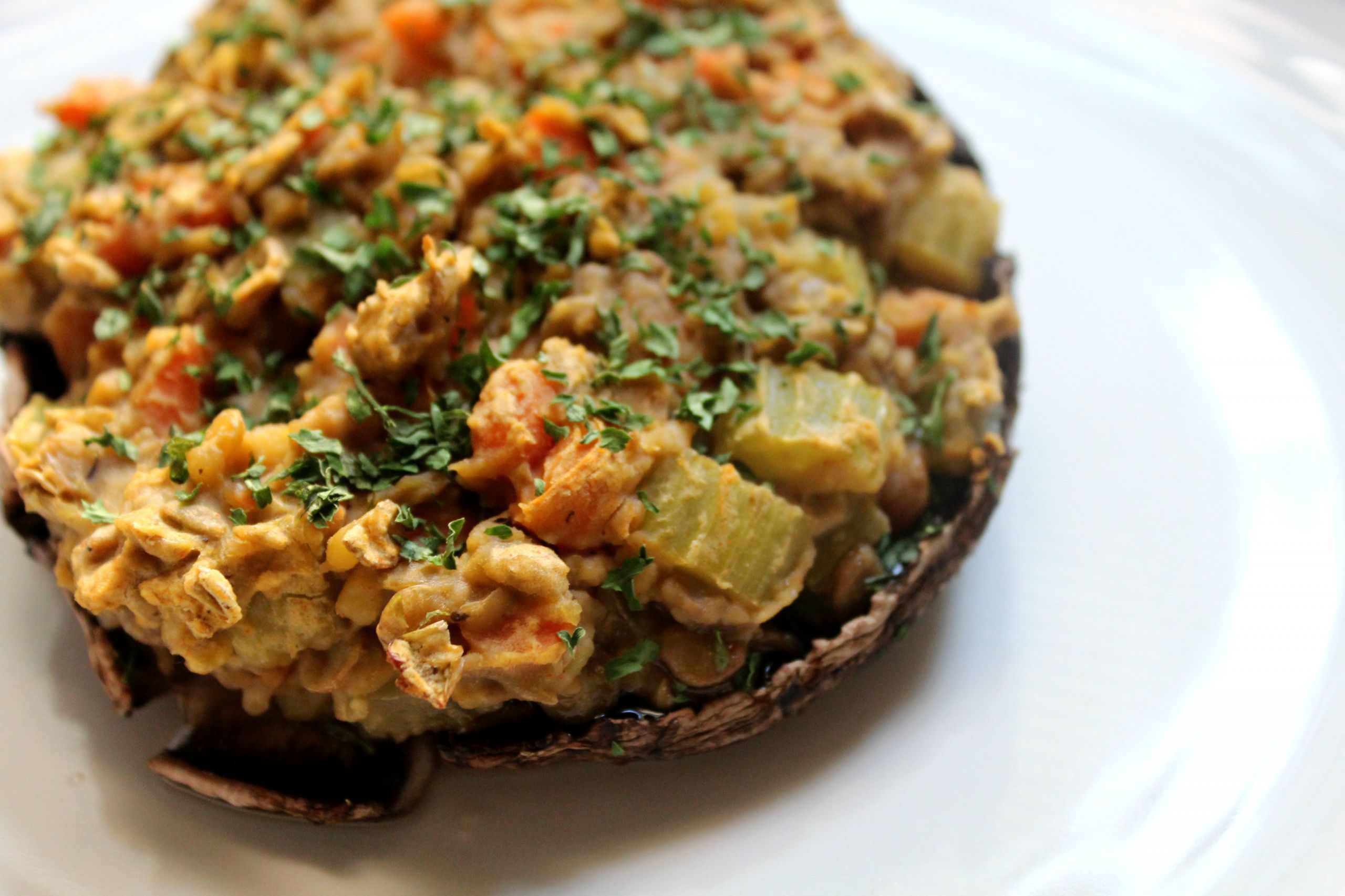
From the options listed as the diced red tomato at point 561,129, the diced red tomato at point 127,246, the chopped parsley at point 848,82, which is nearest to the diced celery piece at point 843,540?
the diced red tomato at point 561,129

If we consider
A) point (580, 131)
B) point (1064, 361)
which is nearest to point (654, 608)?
point (580, 131)

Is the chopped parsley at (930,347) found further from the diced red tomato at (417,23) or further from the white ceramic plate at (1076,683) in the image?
the diced red tomato at (417,23)

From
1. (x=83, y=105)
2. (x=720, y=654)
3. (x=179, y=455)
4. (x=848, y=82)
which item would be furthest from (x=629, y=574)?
(x=83, y=105)

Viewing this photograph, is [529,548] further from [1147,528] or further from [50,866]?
[1147,528]

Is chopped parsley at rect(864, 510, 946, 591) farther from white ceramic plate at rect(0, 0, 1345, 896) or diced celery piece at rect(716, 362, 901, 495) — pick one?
white ceramic plate at rect(0, 0, 1345, 896)

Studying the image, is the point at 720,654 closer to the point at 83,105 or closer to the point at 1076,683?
the point at 1076,683

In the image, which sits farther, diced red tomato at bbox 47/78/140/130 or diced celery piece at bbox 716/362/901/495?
diced red tomato at bbox 47/78/140/130

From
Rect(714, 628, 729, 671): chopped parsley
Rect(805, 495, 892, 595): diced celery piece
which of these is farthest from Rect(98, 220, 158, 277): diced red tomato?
Rect(805, 495, 892, 595): diced celery piece

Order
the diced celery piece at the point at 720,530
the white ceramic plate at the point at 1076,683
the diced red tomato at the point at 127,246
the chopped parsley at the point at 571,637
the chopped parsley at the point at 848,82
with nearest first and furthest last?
the chopped parsley at the point at 571,637, the diced celery piece at the point at 720,530, the white ceramic plate at the point at 1076,683, the diced red tomato at the point at 127,246, the chopped parsley at the point at 848,82
